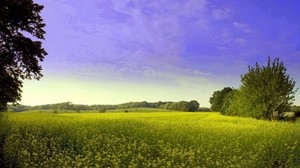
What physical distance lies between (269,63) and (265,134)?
76.3 feet

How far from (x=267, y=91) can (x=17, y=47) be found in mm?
26074

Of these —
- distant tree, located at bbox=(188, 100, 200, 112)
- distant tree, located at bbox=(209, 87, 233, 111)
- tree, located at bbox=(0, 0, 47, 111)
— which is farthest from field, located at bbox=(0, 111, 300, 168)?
distant tree, located at bbox=(188, 100, 200, 112)

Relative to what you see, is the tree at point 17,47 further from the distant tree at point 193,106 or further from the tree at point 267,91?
the distant tree at point 193,106

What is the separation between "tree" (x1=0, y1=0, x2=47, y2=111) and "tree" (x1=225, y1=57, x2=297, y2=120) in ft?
81.3

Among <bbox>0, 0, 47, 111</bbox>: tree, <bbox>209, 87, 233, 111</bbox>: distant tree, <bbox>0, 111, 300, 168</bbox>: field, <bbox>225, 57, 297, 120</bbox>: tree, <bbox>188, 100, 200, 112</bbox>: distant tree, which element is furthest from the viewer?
<bbox>188, 100, 200, 112</bbox>: distant tree

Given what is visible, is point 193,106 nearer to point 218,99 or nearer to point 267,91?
point 218,99

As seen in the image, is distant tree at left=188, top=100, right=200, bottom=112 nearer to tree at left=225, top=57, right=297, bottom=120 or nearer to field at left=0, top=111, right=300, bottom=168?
tree at left=225, top=57, right=297, bottom=120

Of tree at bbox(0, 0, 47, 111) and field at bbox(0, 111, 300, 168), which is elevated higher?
tree at bbox(0, 0, 47, 111)

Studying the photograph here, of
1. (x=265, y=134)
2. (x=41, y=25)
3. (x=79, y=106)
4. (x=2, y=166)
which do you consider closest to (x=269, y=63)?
(x=265, y=134)

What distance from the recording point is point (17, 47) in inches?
858

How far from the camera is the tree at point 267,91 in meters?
39.8

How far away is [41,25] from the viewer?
2262cm

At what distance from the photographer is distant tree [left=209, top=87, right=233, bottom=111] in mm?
77375

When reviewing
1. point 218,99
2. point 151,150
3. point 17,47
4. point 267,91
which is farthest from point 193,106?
point 151,150
